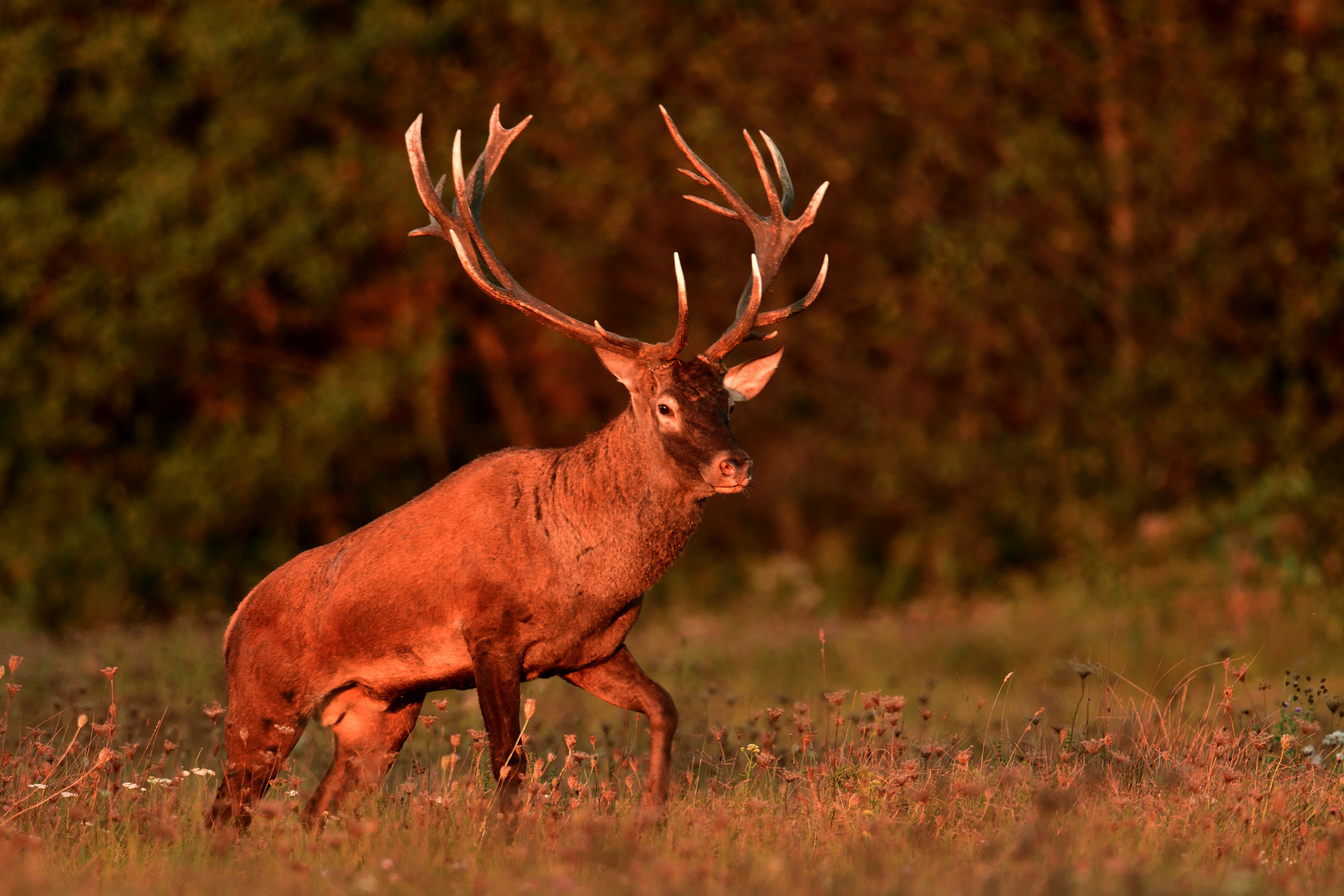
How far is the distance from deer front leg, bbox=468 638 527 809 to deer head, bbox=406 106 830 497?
103 centimetres

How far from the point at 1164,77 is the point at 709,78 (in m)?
4.42

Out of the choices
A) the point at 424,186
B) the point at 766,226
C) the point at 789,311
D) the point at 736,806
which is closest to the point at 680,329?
the point at 789,311

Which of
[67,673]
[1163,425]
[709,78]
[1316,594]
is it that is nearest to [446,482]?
[67,673]

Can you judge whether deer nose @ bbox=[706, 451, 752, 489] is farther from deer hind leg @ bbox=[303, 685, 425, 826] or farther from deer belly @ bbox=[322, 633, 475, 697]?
deer hind leg @ bbox=[303, 685, 425, 826]

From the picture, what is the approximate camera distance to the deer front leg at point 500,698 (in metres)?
6.22

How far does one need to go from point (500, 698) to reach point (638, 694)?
0.60 metres

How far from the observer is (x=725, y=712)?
9414 mm

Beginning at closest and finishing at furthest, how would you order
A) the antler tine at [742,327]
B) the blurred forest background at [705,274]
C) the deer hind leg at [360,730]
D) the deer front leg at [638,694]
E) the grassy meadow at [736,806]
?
the grassy meadow at [736,806]
the deer front leg at [638,694]
the deer hind leg at [360,730]
the antler tine at [742,327]
the blurred forest background at [705,274]

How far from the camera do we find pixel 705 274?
56.1 ft

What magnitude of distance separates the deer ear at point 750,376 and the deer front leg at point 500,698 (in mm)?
1697

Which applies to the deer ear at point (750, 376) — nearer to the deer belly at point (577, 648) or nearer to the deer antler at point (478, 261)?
the deer antler at point (478, 261)

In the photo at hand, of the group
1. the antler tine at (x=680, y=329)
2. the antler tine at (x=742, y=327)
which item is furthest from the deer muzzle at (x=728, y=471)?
the antler tine at (x=742, y=327)

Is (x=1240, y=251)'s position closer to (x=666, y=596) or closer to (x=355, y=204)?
(x=666, y=596)

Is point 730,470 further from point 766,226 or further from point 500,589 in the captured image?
point 766,226
